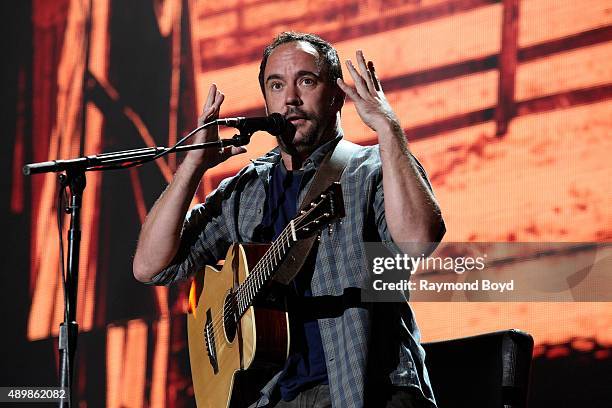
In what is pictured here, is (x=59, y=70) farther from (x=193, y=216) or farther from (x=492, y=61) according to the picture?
(x=492, y=61)

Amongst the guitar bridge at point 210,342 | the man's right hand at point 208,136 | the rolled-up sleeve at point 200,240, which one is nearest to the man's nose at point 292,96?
→ the man's right hand at point 208,136

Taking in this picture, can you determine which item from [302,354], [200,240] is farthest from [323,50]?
[302,354]

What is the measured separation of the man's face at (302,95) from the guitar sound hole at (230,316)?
52cm

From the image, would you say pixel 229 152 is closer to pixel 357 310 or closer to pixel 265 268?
pixel 265 268

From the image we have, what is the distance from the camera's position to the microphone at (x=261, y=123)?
2549 millimetres

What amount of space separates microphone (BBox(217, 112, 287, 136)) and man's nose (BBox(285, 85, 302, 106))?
6cm

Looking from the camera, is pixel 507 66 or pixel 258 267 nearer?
pixel 258 267

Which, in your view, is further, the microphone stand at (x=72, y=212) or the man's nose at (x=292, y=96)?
the man's nose at (x=292, y=96)

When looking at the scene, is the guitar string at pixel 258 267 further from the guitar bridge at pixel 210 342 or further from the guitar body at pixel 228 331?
the guitar bridge at pixel 210 342

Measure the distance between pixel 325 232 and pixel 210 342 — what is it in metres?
0.64

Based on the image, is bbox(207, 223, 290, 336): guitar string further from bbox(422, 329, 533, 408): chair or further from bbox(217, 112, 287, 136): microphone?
bbox(422, 329, 533, 408): chair

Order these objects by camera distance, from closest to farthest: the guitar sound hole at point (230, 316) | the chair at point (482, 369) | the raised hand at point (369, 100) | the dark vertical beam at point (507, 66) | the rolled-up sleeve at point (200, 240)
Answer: the raised hand at point (369, 100)
the chair at point (482, 369)
the guitar sound hole at point (230, 316)
the rolled-up sleeve at point (200, 240)
the dark vertical beam at point (507, 66)

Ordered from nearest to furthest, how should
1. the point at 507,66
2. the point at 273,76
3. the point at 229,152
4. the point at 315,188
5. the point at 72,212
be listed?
the point at 72,212 < the point at 315,188 < the point at 273,76 < the point at 229,152 < the point at 507,66

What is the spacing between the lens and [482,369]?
104 inches
